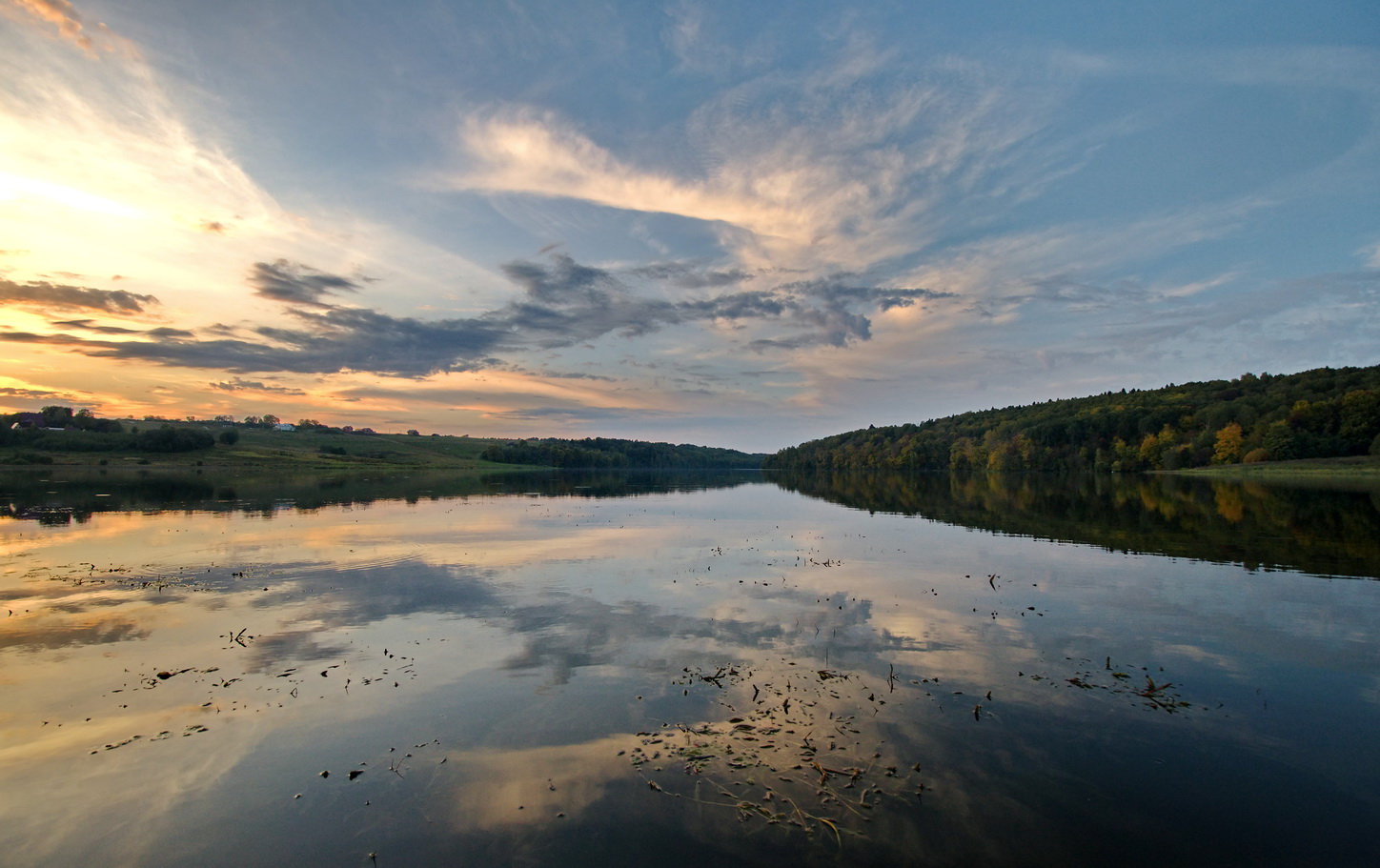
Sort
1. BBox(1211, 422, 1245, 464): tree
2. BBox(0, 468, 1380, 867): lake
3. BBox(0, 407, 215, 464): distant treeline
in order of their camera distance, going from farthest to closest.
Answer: BBox(0, 407, 215, 464): distant treeline < BBox(1211, 422, 1245, 464): tree < BBox(0, 468, 1380, 867): lake

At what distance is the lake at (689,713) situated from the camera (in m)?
8.58

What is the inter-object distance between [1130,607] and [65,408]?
239280 millimetres

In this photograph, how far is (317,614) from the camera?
20.4 m

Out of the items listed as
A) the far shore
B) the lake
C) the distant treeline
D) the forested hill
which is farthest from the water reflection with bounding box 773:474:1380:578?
the distant treeline

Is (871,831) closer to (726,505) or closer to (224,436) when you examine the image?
(726,505)

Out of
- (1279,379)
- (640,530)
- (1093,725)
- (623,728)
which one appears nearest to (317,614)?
(623,728)

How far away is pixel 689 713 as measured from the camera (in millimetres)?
12578

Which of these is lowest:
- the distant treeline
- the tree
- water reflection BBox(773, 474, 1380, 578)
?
water reflection BBox(773, 474, 1380, 578)

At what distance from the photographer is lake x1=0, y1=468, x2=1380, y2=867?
858 centimetres

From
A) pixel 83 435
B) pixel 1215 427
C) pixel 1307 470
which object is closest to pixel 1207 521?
pixel 1307 470

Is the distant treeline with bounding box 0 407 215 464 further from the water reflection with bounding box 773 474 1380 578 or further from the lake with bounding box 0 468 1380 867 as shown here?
the water reflection with bounding box 773 474 1380 578

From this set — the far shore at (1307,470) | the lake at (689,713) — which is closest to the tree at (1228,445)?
the far shore at (1307,470)

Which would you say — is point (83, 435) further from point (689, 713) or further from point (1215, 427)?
point (1215, 427)

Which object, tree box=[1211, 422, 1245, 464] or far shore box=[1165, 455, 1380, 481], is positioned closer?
far shore box=[1165, 455, 1380, 481]
